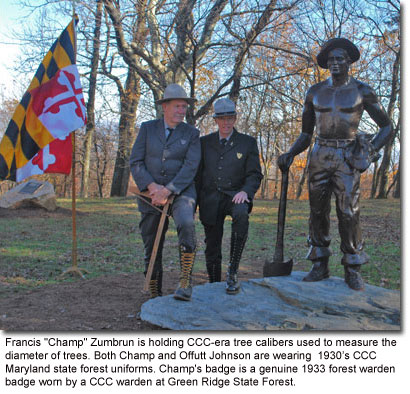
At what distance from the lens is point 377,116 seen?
4828 mm

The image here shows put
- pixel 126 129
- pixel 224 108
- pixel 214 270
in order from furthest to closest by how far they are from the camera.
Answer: pixel 126 129, pixel 214 270, pixel 224 108

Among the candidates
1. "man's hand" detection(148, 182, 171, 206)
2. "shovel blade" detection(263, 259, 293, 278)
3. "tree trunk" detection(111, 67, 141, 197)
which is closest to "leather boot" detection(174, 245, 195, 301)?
"man's hand" detection(148, 182, 171, 206)

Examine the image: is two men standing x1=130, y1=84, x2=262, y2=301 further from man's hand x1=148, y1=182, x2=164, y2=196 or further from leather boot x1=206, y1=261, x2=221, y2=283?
leather boot x1=206, y1=261, x2=221, y2=283

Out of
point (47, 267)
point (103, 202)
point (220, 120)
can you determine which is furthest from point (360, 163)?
point (103, 202)

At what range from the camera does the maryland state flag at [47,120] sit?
5.90 metres

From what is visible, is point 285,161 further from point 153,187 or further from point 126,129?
point 126,129

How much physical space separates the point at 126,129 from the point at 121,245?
12.2 metres

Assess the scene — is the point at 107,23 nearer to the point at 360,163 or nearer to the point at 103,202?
the point at 103,202

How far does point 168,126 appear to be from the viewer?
498cm

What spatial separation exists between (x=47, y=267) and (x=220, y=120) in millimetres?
4263

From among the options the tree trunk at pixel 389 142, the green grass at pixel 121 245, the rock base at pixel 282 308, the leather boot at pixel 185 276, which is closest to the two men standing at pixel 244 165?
the leather boot at pixel 185 276

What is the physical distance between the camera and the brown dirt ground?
178 inches

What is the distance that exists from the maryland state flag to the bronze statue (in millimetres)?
3296

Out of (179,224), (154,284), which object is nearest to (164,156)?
(179,224)
